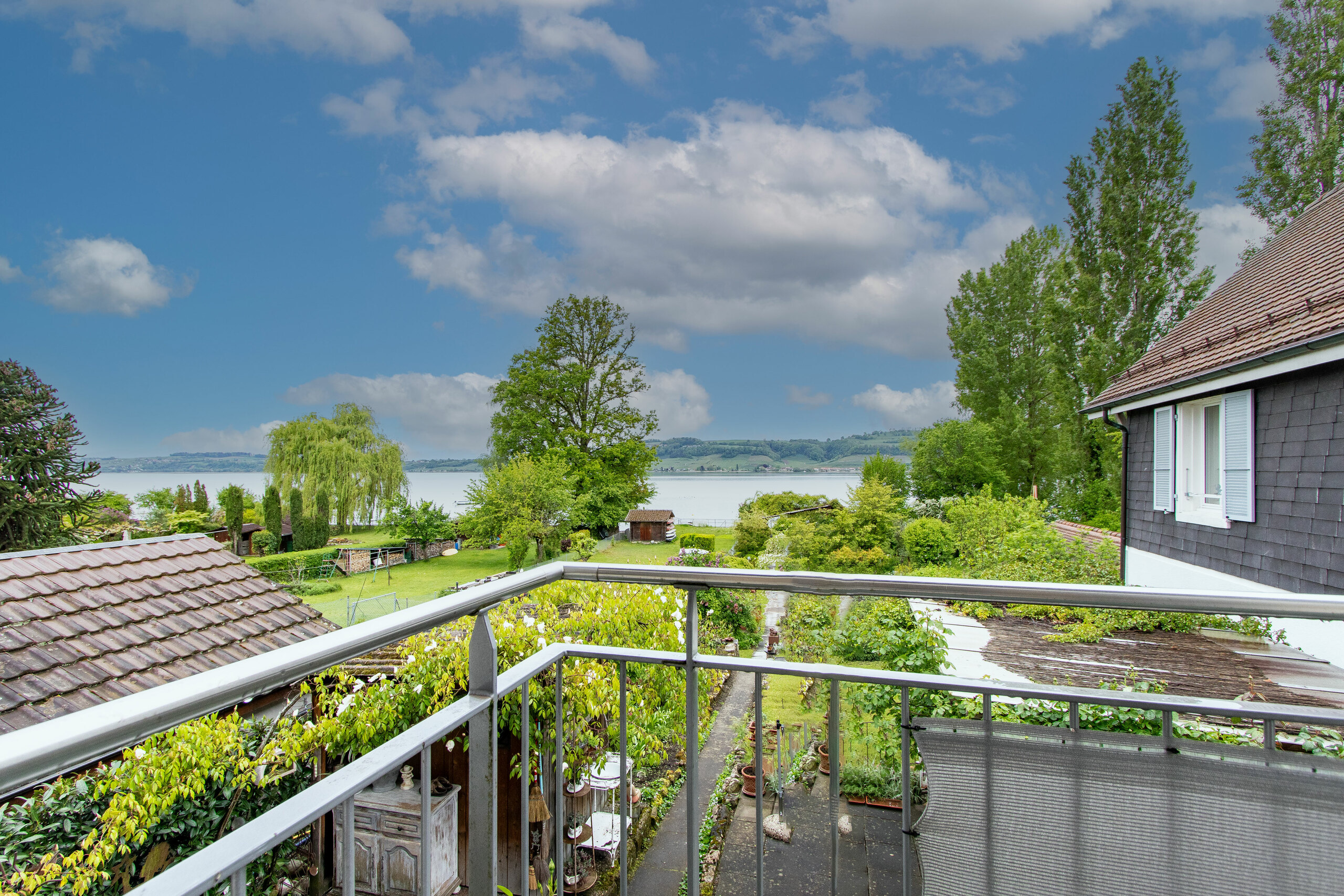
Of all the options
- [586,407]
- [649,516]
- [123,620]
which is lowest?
[649,516]

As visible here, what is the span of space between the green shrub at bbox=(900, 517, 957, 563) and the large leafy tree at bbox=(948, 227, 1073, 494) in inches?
324

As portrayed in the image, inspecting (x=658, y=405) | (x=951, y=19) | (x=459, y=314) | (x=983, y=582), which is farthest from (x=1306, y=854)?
(x=459, y=314)

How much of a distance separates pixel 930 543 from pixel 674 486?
25777mm

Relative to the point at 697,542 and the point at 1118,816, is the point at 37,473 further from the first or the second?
the point at 697,542

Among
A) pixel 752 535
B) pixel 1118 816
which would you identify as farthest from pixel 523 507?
pixel 1118 816

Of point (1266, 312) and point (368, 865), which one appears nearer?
point (368, 865)

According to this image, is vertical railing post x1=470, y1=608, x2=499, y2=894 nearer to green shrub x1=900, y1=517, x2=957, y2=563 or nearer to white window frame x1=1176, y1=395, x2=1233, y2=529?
white window frame x1=1176, y1=395, x2=1233, y2=529

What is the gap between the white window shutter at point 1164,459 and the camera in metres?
7.42

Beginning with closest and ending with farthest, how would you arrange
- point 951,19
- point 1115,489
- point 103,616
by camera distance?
point 103,616 < point 951,19 < point 1115,489

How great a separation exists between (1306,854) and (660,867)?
6137 mm

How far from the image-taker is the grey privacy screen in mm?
1020

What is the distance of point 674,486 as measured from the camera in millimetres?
39062

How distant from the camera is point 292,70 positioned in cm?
3706

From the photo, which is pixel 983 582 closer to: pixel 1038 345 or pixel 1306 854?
pixel 1306 854
